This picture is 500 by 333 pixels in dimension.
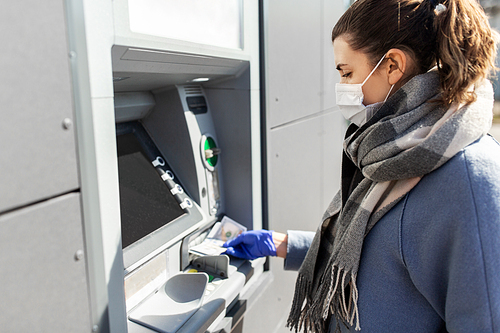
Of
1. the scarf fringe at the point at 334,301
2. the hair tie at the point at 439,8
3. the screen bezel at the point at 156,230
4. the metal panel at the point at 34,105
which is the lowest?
the scarf fringe at the point at 334,301

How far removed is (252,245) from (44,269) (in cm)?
100

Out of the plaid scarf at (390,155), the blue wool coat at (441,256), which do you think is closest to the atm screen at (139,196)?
the plaid scarf at (390,155)

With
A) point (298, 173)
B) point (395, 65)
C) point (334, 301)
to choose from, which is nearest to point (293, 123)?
point (298, 173)

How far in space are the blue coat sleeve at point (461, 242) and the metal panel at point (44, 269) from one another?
84cm

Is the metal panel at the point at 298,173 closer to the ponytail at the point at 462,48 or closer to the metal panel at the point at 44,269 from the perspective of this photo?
the ponytail at the point at 462,48

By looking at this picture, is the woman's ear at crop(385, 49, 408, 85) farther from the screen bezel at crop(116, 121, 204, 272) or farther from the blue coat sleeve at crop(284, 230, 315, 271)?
the screen bezel at crop(116, 121, 204, 272)

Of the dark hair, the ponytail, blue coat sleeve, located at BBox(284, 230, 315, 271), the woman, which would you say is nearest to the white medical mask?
the woman

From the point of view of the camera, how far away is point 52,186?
2.91ft

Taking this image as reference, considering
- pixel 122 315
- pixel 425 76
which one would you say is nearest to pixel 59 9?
pixel 122 315

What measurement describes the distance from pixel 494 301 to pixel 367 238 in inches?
13.6

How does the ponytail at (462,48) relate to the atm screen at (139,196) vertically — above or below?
above

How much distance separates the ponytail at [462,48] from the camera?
1.06 metres

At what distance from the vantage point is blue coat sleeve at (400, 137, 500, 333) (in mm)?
950

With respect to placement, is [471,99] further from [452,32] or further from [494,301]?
[494,301]
